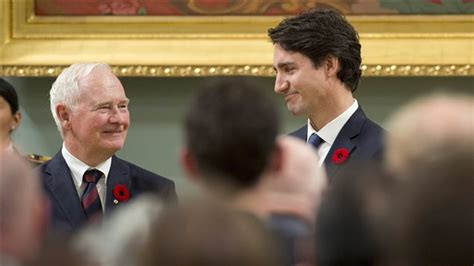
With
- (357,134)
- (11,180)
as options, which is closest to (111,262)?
(11,180)

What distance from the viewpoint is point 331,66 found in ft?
15.2

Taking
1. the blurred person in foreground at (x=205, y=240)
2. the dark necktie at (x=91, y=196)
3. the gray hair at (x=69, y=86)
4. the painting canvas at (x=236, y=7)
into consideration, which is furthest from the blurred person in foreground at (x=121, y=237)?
the painting canvas at (x=236, y=7)

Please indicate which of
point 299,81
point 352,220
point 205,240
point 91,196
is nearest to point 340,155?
point 299,81

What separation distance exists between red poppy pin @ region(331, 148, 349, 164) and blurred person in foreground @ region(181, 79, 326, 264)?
173cm

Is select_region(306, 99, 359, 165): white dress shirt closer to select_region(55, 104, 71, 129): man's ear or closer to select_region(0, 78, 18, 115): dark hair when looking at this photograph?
select_region(55, 104, 71, 129): man's ear

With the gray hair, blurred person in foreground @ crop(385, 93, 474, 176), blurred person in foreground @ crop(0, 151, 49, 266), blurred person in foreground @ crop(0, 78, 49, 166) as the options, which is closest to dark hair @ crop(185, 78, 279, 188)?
blurred person in foreground @ crop(385, 93, 474, 176)

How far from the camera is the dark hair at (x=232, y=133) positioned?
8.18ft

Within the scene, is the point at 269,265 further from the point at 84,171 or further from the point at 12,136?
the point at 12,136

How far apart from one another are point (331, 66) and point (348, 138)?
32cm

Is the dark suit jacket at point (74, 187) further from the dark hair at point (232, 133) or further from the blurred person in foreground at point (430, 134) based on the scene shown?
the blurred person in foreground at point (430, 134)

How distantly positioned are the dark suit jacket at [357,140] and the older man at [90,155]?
635 millimetres

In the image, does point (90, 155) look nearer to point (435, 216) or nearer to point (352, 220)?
point (352, 220)

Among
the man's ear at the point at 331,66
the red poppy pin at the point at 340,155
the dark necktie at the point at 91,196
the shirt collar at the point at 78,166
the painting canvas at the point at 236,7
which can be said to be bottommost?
the dark necktie at the point at 91,196

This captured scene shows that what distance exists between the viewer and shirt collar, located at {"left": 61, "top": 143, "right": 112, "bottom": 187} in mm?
4656
